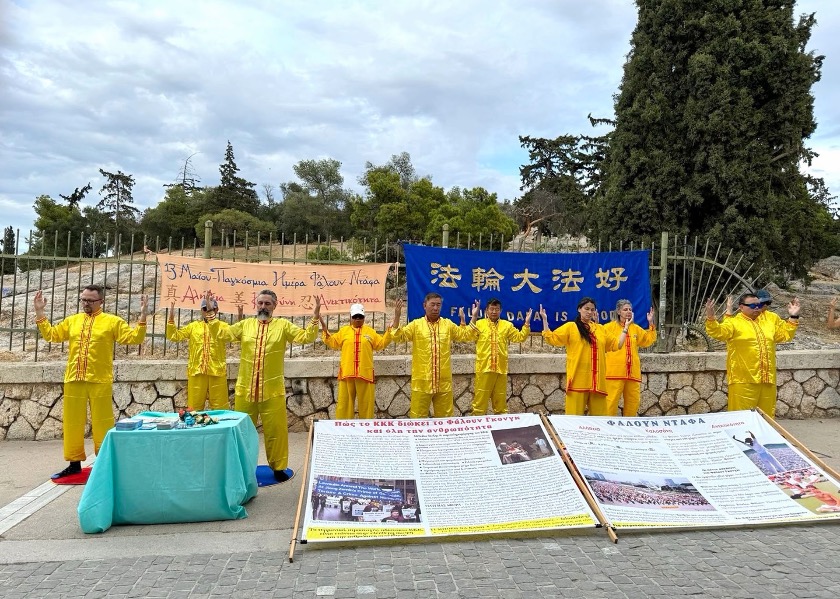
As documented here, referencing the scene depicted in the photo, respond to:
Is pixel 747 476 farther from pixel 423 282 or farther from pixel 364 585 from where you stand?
pixel 423 282

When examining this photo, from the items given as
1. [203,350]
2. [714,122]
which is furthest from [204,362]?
[714,122]

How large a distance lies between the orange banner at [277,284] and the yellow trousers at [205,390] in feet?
2.88

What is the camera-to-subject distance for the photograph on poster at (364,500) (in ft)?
11.4

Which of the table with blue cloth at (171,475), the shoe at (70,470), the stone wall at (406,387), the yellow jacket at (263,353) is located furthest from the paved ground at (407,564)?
the stone wall at (406,387)

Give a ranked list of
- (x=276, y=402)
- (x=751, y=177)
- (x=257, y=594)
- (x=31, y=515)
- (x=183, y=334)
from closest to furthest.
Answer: (x=257, y=594) → (x=31, y=515) → (x=276, y=402) → (x=183, y=334) → (x=751, y=177)

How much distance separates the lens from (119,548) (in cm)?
341

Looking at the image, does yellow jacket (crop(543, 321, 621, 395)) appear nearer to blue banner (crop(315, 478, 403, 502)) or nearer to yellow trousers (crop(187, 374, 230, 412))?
blue banner (crop(315, 478, 403, 502))

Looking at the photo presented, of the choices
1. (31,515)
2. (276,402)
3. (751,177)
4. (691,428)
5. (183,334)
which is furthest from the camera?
(751,177)

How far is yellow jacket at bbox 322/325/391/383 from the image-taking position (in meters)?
5.47

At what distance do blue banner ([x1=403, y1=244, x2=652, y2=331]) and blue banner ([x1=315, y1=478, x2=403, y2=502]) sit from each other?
2885 mm

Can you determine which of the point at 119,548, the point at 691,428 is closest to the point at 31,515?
the point at 119,548

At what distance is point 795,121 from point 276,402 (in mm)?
12114

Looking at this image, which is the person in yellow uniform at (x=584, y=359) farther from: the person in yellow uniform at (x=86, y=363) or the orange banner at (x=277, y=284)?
the person in yellow uniform at (x=86, y=363)

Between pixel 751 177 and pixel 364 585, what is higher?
pixel 751 177
